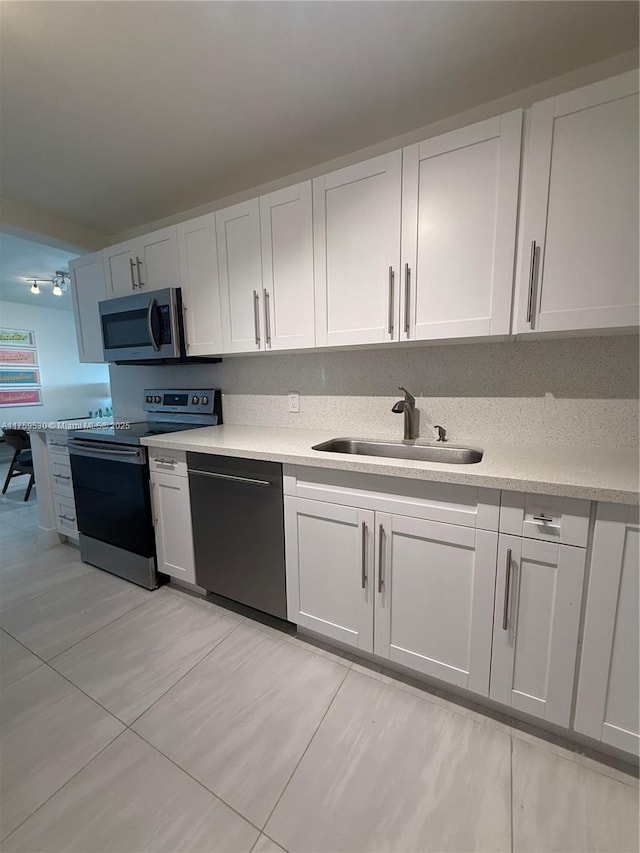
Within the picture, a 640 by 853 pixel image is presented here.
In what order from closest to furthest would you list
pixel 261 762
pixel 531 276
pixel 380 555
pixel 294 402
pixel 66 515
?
pixel 261 762, pixel 531 276, pixel 380 555, pixel 294 402, pixel 66 515

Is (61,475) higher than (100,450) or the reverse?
the reverse

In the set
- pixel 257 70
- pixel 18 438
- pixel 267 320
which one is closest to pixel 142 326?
pixel 267 320

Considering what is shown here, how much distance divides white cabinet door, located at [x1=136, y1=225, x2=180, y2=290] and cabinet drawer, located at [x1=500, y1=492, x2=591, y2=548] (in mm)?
2125

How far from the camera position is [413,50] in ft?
4.15

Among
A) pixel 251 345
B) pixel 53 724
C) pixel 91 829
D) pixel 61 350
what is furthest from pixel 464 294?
pixel 61 350

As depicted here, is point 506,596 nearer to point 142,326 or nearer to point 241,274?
point 241,274

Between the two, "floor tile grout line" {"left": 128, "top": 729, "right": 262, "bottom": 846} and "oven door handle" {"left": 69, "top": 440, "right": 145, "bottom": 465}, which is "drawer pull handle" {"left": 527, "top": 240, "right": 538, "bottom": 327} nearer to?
"floor tile grout line" {"left": 128, "top": 729, "right": 262, "bottom": 846}

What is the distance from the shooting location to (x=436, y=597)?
4.15 feet

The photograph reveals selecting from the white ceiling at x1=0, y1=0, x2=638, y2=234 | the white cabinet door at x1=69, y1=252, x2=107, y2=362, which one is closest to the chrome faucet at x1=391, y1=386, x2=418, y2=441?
the white ceiling at x1=0, y1=0, x2=638, y2=234

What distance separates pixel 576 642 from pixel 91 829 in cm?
152

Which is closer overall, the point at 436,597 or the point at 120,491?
the point at 436,597

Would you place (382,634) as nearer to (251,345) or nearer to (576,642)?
(576,642)

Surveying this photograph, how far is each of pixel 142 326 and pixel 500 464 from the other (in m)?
2.17

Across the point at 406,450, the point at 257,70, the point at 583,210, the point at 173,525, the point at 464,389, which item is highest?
the point at 257,70
